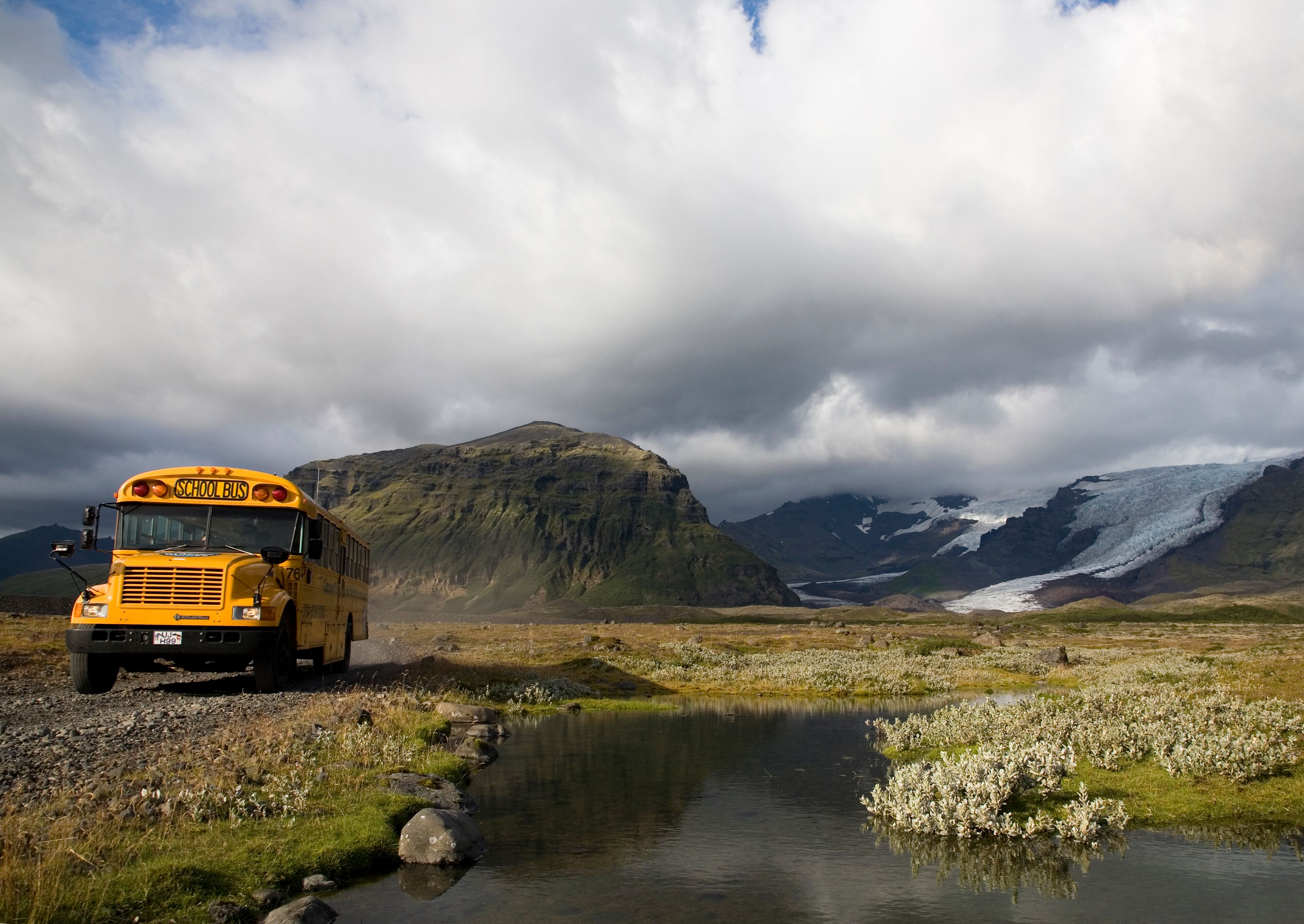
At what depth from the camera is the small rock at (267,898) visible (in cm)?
1124

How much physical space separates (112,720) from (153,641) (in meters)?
2.95

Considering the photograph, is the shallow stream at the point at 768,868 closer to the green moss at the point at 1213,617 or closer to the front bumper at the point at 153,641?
the front bumper at the point at 153,641

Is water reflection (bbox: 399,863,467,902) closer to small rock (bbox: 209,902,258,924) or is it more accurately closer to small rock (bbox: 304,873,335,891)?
small rock (bbox: 304,873,335,891)

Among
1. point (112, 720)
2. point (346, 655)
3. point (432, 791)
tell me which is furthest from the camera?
point (346, 655)

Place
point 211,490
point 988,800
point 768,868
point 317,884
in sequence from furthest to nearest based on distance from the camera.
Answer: point 211,490
point 988,800
point 768,868
point 317,884

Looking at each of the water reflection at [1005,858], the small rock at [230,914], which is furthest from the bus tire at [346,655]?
the water reflection at [1005,858]

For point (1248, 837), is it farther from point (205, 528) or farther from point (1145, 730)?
point (205, 528)

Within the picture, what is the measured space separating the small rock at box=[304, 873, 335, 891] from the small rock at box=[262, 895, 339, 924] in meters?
0.63

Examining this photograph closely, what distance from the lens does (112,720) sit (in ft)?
65.9

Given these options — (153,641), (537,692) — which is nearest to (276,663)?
(153,641)

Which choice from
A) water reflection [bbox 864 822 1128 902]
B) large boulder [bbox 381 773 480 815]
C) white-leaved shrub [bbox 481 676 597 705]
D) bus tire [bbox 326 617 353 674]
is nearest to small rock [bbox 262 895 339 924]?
A: large boulder [bbox 381 773 480 815]

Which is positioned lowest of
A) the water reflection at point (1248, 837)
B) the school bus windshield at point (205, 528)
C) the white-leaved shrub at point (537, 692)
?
the water reflection at point (1248, 837)

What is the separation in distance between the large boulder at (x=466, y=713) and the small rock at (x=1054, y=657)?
4979 cm

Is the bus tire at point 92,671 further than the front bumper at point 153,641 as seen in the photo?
Yes
